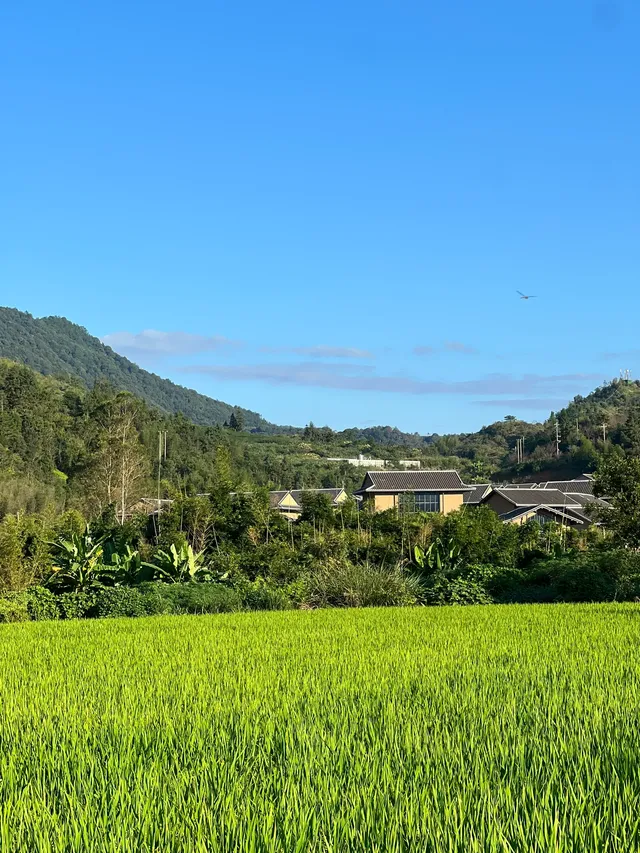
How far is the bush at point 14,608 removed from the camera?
13.7m

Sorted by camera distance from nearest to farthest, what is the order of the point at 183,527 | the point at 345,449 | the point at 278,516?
1. the point at 278,516
2. the point at 183,527
3. the point at 345,449

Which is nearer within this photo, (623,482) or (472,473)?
(623,482)

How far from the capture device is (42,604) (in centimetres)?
1445

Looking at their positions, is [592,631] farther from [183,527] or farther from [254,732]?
[183,527]

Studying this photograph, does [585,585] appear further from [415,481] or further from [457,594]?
[415,481]

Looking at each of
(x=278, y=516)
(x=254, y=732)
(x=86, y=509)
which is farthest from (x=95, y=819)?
(x=86, y=509)

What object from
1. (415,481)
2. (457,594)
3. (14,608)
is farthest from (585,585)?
(415,481)

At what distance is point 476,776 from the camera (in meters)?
3.83

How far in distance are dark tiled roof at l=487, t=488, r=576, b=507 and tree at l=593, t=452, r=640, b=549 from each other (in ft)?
128

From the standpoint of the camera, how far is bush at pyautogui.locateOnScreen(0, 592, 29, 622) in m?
13.7

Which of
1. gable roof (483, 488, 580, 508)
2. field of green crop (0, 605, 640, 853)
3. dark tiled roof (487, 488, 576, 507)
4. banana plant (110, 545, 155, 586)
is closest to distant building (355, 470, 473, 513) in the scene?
gable roof (483, 488, 580, 508)

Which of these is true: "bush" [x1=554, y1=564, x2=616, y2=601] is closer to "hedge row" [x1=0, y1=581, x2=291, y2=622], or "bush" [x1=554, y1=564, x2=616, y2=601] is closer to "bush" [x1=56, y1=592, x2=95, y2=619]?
"hedge row" [x1=0, y1=581, x2=291, y2=622]

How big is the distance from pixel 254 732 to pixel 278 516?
50.1ft

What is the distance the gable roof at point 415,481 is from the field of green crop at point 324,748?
47667 millimetres
